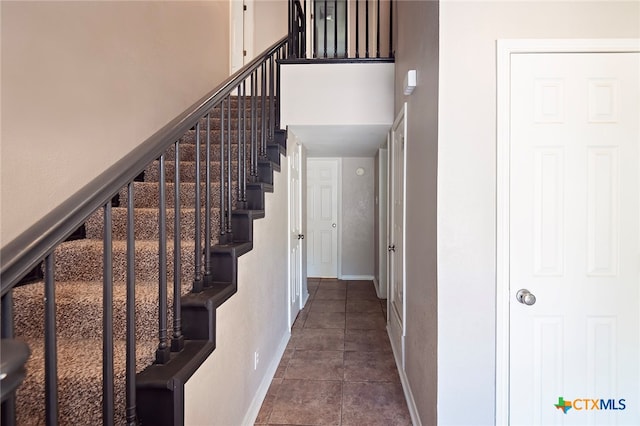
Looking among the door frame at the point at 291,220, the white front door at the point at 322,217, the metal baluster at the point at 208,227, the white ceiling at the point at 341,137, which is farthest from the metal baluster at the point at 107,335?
the white front door at the point at 322,217

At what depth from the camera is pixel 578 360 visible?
1.45 metres

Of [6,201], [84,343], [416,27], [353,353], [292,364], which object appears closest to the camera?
[84,343]

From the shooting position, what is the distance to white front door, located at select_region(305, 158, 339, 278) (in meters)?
5.67

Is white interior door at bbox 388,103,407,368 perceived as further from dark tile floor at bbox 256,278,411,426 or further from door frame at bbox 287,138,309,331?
door frame at bbox 287,138,309,331

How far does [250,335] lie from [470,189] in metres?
1.51

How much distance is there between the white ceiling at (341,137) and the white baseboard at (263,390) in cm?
209

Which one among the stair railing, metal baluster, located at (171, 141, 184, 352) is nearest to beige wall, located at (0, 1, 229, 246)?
the stair railing

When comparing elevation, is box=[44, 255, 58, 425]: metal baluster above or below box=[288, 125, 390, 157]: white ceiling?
below

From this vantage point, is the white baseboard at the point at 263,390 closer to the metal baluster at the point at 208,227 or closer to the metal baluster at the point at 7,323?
the metal baluster at the point at 208,227

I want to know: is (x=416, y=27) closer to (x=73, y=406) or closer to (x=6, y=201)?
(x=6, y=201)

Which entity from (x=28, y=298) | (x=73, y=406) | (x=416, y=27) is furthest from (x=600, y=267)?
(x=28, y=298)

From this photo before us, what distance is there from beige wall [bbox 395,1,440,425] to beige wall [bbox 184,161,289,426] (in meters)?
1.02

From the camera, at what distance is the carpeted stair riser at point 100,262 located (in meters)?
1.54

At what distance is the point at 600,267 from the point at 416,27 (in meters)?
1.67
